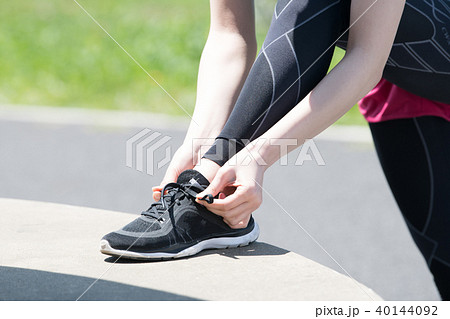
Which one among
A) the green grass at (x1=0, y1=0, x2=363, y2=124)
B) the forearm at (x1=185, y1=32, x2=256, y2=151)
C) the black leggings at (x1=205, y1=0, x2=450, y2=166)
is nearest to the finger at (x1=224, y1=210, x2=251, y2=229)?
the black leggings at (x1=205, y1=0, x2=450, y2=166)

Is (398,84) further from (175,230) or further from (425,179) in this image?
(175,230)

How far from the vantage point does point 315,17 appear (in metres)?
1.57

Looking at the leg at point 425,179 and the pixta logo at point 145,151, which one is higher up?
the pixta logo at point 145,151

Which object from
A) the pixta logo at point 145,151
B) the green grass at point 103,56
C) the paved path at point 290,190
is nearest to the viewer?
the paved path at point 290,190

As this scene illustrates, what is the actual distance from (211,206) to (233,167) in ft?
0.36

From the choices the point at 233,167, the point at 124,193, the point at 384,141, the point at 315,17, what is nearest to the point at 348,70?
the point at 315,17

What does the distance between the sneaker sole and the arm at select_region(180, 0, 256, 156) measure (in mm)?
233

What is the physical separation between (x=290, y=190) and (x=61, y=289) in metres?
3.13

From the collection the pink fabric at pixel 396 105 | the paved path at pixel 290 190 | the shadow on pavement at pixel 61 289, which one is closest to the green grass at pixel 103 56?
the paved path at pixel 290 190

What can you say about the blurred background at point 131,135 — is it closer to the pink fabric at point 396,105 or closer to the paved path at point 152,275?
the pink fabric at point 396,105

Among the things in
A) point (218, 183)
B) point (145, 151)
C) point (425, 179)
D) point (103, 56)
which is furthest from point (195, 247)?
point (103, 56)

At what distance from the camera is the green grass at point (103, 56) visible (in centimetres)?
655

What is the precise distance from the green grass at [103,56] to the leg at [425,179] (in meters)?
4.01

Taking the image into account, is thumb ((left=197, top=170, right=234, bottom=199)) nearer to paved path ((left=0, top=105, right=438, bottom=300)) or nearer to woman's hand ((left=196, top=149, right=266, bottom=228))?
woman's hand ((left=196, top=149, right=266, bottom=228))
